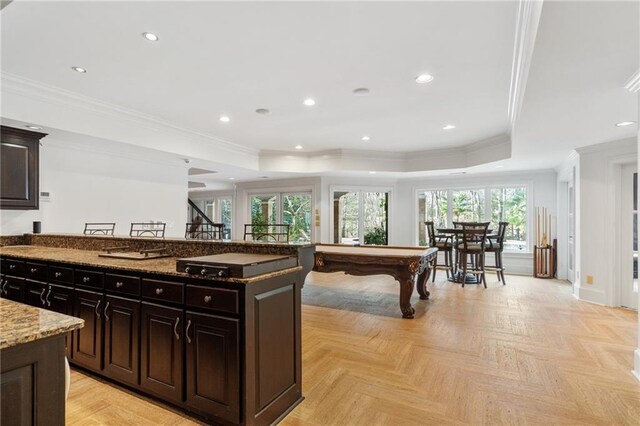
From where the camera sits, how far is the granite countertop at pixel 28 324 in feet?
3.12

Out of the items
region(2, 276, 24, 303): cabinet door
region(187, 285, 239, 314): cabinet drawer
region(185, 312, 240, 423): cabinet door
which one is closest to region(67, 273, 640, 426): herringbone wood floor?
region(185, 312, 240, 423): cabinet door

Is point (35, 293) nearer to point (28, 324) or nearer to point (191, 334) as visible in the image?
point (191, 334)

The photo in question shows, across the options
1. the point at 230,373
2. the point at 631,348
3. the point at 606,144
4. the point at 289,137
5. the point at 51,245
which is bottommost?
the point at 631,348

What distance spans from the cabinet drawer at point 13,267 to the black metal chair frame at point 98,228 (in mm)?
1976

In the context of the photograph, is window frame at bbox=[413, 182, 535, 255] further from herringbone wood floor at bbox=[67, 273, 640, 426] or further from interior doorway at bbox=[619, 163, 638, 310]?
herringbone wood floor at bbox=[67, 273, 640, 426]

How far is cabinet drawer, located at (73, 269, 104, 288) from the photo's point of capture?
→ 2.29 metres

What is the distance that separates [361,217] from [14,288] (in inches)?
269

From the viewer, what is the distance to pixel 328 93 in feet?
12.7

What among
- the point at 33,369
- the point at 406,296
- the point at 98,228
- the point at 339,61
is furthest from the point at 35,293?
the point at 406,296

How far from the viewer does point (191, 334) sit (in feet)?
6.21

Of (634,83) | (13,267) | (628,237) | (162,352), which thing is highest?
(634,83)

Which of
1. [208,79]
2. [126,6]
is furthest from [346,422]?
[208,79]

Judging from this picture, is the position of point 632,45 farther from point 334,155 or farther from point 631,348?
point 334,155

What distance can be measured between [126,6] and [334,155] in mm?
5021
